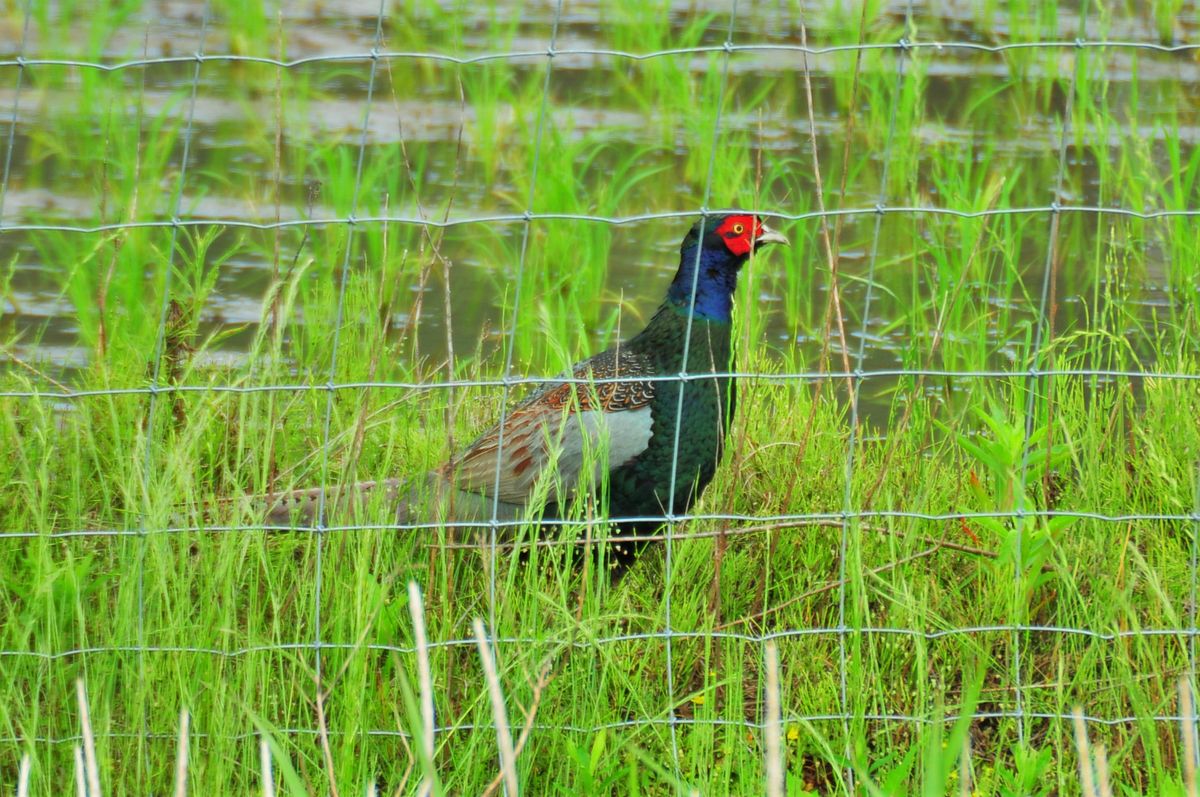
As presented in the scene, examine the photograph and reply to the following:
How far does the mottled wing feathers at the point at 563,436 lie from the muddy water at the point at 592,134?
131 cm

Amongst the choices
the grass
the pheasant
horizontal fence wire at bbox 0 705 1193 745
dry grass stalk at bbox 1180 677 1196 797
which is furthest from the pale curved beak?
dry grass stalk at bbox 1180 677 1196 797

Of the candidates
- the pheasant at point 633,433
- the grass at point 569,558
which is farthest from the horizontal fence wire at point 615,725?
the pheasant at point 633,433

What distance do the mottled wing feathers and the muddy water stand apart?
1.31m

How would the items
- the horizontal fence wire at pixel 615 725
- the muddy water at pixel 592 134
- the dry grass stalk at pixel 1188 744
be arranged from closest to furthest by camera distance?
1. the dry grass stalk at pixel 1188 744
2. the horizontal fence wire at pixel 615 725
3. the muddy water at pixel 592 134

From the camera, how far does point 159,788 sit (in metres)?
3.09

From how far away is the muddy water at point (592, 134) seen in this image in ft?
19.2

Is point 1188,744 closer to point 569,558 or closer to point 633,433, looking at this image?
point 569,558

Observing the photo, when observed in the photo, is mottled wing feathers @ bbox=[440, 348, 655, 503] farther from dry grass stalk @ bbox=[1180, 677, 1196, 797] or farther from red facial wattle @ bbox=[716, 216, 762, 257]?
dry grass stalk @ bbox=[1180, 677, 1196, 797]

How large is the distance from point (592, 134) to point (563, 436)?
3.19 meters

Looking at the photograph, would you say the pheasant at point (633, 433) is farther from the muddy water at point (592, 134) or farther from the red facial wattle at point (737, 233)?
the muddy water at point (592, 134)

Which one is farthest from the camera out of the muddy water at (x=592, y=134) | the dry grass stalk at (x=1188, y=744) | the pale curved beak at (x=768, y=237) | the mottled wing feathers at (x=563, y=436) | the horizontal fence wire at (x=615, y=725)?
the muddy water at (x=592, y=134)

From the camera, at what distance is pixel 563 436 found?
12.5 ft

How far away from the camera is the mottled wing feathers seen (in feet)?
12.5

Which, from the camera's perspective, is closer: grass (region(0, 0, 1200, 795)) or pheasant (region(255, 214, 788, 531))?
grass (region(0, 0, 1200, 795))
